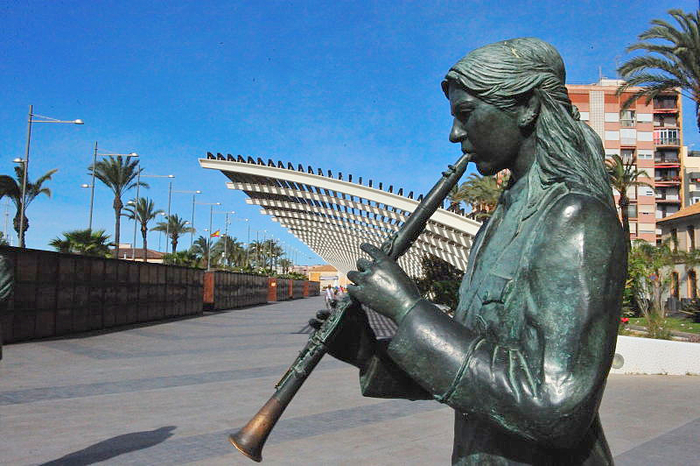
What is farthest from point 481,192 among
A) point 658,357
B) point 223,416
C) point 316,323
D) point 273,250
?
point 273,250

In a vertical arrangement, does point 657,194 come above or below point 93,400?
above

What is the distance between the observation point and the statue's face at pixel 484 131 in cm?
140

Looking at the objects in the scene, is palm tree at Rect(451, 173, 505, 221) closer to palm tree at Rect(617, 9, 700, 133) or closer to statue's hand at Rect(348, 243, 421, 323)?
palm tree at Rect(617, 9, 700, 133)

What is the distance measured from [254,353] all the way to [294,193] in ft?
52.9

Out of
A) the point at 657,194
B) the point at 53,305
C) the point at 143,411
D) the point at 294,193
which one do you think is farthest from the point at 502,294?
the point at 657,194

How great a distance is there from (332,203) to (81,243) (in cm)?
1315

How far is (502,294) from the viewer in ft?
4.28

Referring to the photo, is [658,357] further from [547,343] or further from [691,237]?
[691,237]

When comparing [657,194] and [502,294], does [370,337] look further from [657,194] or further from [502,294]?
[657,194]

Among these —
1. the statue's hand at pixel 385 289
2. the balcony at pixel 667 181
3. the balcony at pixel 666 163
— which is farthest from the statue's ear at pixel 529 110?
the balcony at pixel 666 163

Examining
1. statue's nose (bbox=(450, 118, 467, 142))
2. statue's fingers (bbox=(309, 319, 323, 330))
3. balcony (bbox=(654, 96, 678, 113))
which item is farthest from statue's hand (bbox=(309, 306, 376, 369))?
balcony (bbox=(654, 96, 678, 113))

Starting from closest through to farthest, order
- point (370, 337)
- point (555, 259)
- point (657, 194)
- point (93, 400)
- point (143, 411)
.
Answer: point (555, 259)
point (370, 337)
point (143, 411)
point (93, 400)
point (657, 194)

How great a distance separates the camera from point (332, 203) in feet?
101

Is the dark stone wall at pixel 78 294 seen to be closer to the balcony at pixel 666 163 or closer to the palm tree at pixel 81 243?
the palm tree at pixel 81 243
